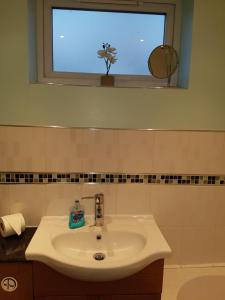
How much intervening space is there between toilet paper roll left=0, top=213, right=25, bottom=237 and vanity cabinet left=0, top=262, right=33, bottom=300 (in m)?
0.20

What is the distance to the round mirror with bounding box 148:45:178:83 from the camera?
1521 millimetres

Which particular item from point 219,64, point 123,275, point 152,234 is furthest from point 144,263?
point 219,64

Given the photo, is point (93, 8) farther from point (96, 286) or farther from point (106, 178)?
point (96, 286)

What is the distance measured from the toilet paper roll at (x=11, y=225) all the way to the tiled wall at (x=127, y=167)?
0.34 feet

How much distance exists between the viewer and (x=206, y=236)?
158 centimetres

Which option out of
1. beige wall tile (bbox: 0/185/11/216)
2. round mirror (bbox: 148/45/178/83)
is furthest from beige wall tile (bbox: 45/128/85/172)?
round mirror (bbox: 148/45/178/83)

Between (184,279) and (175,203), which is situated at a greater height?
(175,203)

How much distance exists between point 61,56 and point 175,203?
1126 millimetres

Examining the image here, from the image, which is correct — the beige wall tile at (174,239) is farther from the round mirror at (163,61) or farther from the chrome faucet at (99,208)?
the round mirror at (163,61)

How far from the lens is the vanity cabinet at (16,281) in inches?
45.9

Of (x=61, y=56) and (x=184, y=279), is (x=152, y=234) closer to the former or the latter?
(x=184, y=279)

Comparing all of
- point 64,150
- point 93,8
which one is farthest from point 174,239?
point 93,8

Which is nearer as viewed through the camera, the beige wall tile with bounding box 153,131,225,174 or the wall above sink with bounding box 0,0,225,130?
the wall above sink with bounding box 0,0,225,130

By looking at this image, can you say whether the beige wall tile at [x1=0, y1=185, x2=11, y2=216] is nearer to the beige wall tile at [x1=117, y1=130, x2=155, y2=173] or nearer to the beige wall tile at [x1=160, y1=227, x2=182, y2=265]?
the beige wall tile at [x1=117, y1=130, x2=155, y2=173]
